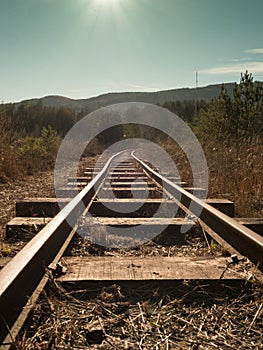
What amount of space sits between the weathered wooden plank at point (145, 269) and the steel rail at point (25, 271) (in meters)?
0.13

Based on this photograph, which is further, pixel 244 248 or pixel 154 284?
pixel 244 248

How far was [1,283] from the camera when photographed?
1.42 metres

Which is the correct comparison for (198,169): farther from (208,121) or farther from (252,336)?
(208,121)

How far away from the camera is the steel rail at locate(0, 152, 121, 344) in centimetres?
135

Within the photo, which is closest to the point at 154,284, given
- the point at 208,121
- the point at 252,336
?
the point at 252,336

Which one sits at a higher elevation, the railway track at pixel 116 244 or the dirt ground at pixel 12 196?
the railway track at pixel 116 244

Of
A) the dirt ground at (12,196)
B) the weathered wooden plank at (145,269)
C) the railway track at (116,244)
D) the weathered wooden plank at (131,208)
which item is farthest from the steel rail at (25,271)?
the weathered wooden plank at (131,208)

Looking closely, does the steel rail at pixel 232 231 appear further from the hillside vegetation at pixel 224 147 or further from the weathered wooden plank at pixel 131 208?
the hillside vegetation at pixel 224 147

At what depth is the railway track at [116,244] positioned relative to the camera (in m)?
1.58

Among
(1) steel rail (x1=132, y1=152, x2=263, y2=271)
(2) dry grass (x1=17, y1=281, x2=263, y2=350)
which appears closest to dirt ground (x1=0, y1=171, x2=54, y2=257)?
(2) dry grass (x1=17, y1=281, x2=263, y2=350)

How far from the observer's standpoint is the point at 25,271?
1629 millimetres

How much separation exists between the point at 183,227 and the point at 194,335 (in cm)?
164

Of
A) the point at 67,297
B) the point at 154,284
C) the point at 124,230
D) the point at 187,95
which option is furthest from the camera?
the point at 187,95

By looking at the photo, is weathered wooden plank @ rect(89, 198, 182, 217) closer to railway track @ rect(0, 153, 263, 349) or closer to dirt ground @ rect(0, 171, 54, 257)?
railway track @ rect(0, 153, 263, 349)
